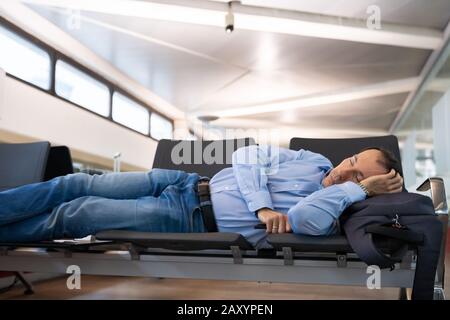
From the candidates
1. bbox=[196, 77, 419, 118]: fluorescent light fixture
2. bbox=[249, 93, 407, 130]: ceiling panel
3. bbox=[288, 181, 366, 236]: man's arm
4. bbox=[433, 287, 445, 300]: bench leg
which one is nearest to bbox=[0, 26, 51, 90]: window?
bbox=[288, 181, 366, 236]: man's arm

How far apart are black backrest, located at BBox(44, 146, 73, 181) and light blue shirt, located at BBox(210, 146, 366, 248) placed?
0.82 m

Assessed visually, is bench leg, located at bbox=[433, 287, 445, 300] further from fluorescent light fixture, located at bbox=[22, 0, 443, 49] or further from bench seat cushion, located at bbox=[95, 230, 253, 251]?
fluorescent light fixture, located at bbox=[22, 0, 443, 49]

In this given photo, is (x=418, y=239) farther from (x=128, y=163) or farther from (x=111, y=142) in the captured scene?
(x=128, y=163)

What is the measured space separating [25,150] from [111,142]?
3455 millimetres

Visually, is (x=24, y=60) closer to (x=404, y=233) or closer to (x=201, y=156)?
(x=201, y=156)

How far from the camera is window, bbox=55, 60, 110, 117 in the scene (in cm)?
442

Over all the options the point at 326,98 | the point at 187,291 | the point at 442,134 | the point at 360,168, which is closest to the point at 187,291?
the point at 187,291

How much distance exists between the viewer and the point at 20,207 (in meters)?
1.43

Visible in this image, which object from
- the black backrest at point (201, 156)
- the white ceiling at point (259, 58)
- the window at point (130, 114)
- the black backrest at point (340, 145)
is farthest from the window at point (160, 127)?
the black backrest at point (340, 145)

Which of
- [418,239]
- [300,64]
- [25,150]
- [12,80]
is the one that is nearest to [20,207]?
[25,150]

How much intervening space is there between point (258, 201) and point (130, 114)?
17.2 ft

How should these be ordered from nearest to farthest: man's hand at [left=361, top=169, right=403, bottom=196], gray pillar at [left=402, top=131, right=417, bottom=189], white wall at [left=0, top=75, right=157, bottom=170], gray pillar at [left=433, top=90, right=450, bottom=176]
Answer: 1. man's hand at [left=361, top=169, right=403, bottom=196]
2. white wall at [left=0, top=75, right=157, bottom=170]
3. gray pillar at [left=433, top=90, right=450, bottom=176]
4. gray pillar at [left=402, top=131, right=417, bottom=189]

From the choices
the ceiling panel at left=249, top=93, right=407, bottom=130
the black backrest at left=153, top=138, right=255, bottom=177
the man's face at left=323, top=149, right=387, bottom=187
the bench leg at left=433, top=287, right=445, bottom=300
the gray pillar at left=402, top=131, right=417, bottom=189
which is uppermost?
the ceiling panel at left=249, top=93, right=407, bottom=130

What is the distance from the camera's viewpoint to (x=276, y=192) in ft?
4.97
